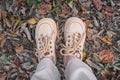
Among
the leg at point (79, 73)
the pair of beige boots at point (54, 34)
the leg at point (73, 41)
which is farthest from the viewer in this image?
the pair of beige boots at point (54, 34)

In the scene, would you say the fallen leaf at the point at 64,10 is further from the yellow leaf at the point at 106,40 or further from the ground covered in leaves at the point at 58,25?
the yellow leaf at the point at 106,40

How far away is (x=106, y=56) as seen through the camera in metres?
1.74

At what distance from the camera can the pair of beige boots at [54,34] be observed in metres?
1.68

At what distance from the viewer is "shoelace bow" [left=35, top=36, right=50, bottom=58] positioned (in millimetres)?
1652

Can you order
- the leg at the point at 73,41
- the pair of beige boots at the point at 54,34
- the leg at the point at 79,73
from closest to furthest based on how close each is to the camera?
the leg at the point at 79,73, the leg at the point at 73,41, the pair of beige boots at the point at 54,34

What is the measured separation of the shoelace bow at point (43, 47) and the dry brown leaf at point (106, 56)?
342 millimetres

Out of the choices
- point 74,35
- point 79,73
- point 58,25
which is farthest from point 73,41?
point 79,73

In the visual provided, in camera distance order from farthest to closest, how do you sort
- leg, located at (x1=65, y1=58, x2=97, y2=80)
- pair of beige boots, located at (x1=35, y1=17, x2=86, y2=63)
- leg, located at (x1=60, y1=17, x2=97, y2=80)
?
pair of beige boots, located at (x1=35, y1=17, x2=86, y2=63) → leg, located at (x1=60, y1=17, x2=97, y2=80) → leg, located at (x1=65, y1=58, x2=97, y2=80)

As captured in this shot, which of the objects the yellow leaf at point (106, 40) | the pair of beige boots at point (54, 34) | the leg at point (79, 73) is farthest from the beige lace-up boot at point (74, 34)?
the leg at point (79, 73)

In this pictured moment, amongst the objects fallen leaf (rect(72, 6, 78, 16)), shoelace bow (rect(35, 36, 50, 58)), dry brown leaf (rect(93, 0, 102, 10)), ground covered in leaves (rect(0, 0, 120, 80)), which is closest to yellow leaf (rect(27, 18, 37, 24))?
ground covered in leaves (rect(0, 0, 120, 80))

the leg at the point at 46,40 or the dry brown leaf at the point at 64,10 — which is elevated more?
the dry brown leaf at the point at 64,10

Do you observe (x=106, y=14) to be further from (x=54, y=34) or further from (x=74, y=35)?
(x=54, y=34)

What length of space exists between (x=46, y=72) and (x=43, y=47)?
32 cm

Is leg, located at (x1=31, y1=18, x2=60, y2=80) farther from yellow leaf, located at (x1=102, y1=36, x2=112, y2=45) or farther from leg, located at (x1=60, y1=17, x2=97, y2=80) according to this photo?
yellow leaf, located at (x1=102, y1=36, x2=112, y2=45)
